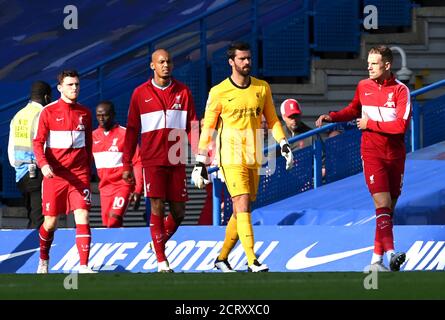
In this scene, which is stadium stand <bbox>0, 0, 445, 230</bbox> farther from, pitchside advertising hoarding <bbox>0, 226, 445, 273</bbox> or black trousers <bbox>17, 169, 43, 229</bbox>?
pitchside advertising hoarding <bbox>0, 226, 445, 273</bbox>

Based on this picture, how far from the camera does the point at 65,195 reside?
14.4m

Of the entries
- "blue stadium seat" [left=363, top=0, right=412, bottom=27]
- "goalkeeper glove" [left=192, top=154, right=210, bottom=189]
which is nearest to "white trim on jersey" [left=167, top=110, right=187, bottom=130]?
"goalkeeper glove" [left=192, top=154, right=210, bottom=189]

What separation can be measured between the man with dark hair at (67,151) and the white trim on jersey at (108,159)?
283 cm

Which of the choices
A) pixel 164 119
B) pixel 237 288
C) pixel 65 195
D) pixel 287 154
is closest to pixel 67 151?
pixel 65 195

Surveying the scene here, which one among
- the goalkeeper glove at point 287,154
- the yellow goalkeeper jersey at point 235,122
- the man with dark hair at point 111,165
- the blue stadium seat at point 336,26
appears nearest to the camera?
the goalkeeper glove at point 287,154

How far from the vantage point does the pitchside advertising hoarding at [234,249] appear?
47.1 feet

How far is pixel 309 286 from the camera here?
33.3ft

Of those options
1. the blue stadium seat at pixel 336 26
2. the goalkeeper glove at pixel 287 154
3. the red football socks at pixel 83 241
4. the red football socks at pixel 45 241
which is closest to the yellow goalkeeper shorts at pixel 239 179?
the goalkeeper glove at pixel 287 154

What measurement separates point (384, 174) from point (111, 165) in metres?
4.90

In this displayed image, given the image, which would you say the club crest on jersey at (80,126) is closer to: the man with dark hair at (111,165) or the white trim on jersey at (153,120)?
the white trim on jersey at (153,120)

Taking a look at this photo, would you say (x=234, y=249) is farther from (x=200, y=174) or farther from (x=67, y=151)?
(x=67, y=151)

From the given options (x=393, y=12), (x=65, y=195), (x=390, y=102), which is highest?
(x=393, y=12)

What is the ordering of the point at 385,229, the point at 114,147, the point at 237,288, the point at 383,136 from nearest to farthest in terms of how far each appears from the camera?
1. the point at 237,288
2. the point at 385,229
3. the point at 383,136
4. the point at 114,147

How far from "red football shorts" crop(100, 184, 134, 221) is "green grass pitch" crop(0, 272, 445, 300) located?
6.69m
